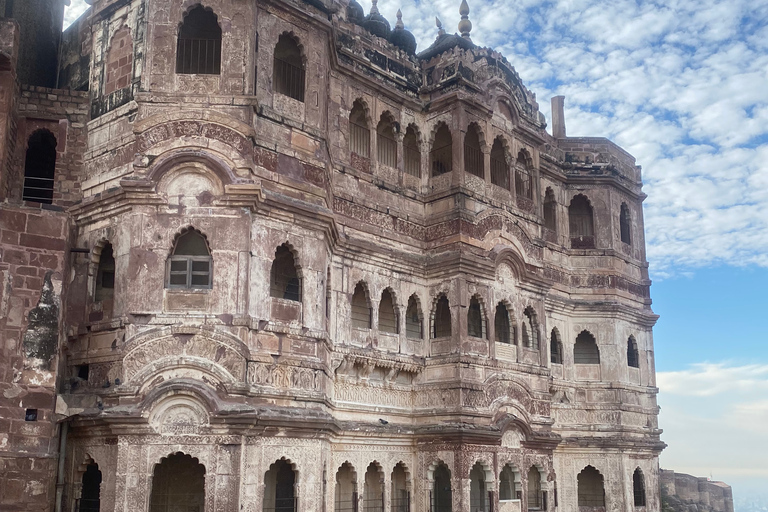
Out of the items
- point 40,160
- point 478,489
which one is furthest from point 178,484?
point 478,489

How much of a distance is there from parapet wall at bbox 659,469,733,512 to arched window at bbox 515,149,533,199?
14248mm

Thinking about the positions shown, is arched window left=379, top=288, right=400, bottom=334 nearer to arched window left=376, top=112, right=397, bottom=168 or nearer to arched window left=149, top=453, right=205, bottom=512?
arched window left=376, top=112, right=397, bottom=168

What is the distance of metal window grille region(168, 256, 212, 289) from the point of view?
568 inches

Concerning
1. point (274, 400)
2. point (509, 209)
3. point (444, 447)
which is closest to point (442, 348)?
point (444, 447)

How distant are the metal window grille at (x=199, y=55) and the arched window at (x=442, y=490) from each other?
32.3ft

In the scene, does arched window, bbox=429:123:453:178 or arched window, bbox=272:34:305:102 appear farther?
arched window, bbox=429:123:453:178

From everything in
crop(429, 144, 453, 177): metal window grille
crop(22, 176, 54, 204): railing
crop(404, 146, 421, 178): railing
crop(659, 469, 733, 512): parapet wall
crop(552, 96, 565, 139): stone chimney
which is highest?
crop(552, 96, 565, 139): stone chimney

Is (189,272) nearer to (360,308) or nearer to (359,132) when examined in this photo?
(360,308)

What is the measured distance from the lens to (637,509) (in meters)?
23.3

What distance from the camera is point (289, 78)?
16828 millimetres

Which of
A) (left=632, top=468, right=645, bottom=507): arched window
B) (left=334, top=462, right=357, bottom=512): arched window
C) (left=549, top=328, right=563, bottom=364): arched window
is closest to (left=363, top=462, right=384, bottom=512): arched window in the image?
(left=334, top=462, right=357, bottom=512): arched window

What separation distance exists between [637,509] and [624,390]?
331 centimetres

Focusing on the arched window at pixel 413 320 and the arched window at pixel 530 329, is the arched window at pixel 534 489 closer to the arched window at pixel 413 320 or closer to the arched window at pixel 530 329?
the arched window at pixel 530 329

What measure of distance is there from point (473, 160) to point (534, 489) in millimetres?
8525
